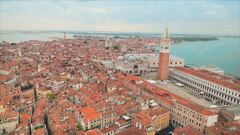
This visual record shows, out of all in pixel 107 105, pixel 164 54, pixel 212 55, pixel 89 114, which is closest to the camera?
pixel 89 114

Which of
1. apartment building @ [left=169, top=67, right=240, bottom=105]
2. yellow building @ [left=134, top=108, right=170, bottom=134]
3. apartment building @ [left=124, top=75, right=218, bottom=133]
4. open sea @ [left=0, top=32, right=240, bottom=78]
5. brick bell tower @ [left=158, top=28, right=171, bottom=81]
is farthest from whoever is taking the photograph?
open sea @ [left=0, top=32, right=240, bottom=78]

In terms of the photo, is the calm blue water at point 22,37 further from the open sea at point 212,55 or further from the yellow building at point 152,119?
the yellow building at point 152,119

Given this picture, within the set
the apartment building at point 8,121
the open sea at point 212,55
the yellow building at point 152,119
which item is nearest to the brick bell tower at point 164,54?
the yellow building at point 152,119

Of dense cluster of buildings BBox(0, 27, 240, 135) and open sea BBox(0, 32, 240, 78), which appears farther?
open sea BBox(0, 32, 240, 78)

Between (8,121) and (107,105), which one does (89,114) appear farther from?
(8,121)

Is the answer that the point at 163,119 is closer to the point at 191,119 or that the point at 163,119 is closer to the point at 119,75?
the point at 191,119

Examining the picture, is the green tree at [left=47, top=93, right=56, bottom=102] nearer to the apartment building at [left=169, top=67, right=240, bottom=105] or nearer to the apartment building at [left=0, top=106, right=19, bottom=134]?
the apartment building at [left=0, top=106, right=19, bottom=134]

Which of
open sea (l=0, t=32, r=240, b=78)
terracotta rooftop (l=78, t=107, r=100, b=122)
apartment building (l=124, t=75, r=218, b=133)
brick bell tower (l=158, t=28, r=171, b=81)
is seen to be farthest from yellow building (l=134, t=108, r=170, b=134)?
open sea (l=0, t=32, r=240, b=78)

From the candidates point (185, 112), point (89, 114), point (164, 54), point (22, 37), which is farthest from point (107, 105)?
point (22, 37)
